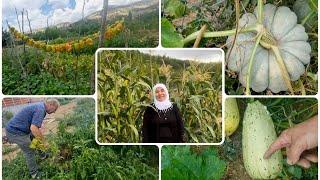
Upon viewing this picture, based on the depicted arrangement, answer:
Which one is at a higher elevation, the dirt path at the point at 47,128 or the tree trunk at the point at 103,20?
the tree trunk at the point at 103,20

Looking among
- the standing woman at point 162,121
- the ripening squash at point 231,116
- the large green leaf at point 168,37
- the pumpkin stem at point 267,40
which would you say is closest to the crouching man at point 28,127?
the standing woman at point 162,121

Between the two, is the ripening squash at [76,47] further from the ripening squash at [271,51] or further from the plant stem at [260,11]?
the plant stem at [260,11]

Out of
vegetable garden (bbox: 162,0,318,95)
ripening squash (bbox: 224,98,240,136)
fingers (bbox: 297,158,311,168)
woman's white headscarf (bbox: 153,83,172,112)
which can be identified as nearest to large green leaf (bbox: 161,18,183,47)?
vegetable garden (bbox: 162,0,318,95)

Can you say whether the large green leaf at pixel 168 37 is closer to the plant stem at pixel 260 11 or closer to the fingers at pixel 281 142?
the plant stem at pixel 260 11

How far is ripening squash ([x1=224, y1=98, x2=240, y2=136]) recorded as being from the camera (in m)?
→ 2.15

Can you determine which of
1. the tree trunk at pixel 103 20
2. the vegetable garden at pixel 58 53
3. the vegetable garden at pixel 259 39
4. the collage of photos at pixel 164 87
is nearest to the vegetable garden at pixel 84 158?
the collage of photos at pixel 164 87

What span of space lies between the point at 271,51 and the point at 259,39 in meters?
0.05

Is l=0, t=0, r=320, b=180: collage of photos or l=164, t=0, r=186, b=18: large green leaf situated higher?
l=164, t=0, r=186, b=18: large green leaf

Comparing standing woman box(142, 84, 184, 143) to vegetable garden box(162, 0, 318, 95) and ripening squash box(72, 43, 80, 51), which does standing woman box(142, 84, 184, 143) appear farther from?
ripening squash box(72, 43, 80, 51)

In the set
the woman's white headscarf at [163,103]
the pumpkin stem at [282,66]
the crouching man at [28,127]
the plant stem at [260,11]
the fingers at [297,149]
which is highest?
the plant stem at [260,11]

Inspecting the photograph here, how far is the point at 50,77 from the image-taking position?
218cm

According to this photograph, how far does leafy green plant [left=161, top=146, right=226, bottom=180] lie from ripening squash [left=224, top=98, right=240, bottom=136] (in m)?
0.08

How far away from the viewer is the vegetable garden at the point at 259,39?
2125 mm

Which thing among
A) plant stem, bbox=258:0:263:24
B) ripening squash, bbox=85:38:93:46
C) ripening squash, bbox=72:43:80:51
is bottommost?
ripening squash, bbox=72:43:80:51
